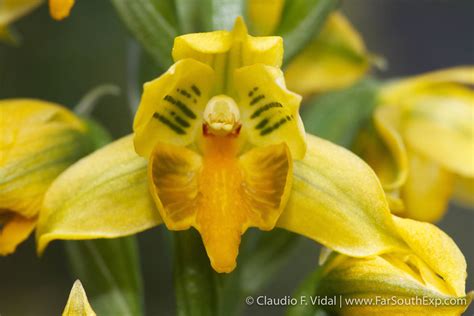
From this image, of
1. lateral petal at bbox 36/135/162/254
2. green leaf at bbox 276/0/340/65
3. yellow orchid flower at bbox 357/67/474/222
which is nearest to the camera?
lateral petal at bbox 36/135/162/254

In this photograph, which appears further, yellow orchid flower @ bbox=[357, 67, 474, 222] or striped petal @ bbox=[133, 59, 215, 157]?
yellow orchid flower @ bbox=[357, 67, 474, 222]

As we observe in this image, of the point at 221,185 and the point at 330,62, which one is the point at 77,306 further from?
the point at 330,62

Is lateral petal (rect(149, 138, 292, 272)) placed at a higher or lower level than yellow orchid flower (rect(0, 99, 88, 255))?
higher

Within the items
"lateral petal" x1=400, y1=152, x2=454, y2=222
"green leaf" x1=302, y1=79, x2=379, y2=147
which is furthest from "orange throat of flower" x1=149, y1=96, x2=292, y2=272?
"lateral petal" x1=400, y1=152, x2=454, y2=222

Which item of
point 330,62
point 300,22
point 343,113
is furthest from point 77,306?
point 330,62

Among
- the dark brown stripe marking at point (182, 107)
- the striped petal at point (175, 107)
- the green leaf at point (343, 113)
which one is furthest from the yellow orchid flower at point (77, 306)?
the green leaf at point (343, 113)

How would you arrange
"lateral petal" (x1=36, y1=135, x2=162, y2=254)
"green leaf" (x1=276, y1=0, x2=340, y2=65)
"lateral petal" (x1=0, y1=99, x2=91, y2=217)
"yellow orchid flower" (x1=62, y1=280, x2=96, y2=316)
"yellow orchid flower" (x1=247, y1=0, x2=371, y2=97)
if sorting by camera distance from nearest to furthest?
"yellow orchid flower" (x1=62, y1=280, x2=96, y2=316), "lateral petal" (x1=36, y1=135, x2=162, y2=254), "lateral petal" (x1=0, y1=99, x2=91, y2=217), "green leaf" (x1=276, y1=0, x2=340, y2=65), "yellow orchid flower" (x1=247, y1=0, x2=371, y2=97)

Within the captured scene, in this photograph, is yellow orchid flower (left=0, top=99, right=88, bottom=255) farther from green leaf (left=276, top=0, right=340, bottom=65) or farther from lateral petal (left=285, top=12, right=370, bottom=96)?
lateral petal (left=285, top=12, right=370, bottom=96)
